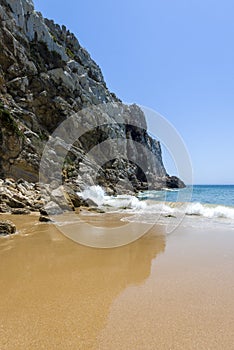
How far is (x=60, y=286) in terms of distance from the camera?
4379mm

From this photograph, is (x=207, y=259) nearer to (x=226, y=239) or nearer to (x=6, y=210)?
(x=226, y=239)

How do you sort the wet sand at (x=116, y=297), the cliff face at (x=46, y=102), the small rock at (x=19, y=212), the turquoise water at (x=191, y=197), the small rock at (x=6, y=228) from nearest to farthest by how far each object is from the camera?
the wet sand at (x=116, y=297) → the small rock at (x=6, y=228) → the small rock at (x=19, y=212) → the cliff face at (x=46, y=102) → the turquoise water at (x=191, y=197)

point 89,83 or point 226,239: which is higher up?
point 89,83

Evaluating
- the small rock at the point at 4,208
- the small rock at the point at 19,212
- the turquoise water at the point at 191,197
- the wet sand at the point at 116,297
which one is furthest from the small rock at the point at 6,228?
the turquoise water at the point at 191,197

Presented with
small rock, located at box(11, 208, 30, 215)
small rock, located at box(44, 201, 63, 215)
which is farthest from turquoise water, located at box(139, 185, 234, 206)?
small rock, located at box(11, 208, 30, 215)

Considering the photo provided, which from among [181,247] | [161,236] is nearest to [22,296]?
[181,247]

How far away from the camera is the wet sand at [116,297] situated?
113 inches

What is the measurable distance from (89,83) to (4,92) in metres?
22.7

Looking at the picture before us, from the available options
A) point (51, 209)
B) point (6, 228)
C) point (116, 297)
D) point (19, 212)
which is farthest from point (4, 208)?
point (116, 297)

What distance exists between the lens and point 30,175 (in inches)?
861

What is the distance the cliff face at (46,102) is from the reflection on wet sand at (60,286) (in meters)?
15.2

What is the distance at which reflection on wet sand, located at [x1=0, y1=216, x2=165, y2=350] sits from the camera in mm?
2930

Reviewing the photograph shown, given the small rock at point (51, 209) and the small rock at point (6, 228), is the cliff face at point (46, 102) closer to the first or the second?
the small rock at point (51, 209)

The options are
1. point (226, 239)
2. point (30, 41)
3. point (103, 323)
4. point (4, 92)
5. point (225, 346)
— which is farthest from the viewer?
point (30, 41)
